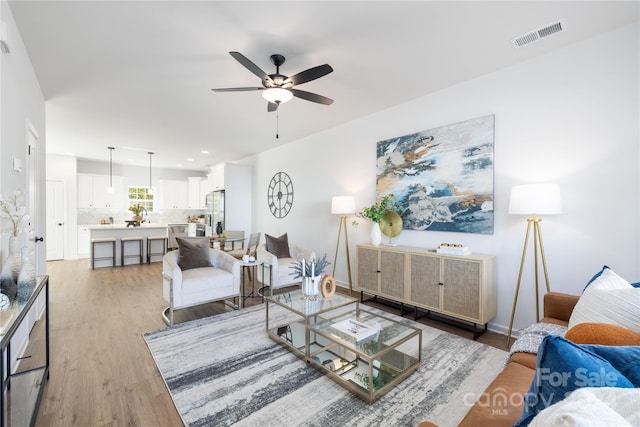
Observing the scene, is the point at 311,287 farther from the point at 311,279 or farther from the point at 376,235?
the point at 376,235

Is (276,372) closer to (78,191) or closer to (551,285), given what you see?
(551,285)

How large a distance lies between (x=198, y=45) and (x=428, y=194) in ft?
9.65


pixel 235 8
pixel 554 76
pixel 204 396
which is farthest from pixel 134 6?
pixel 554 76

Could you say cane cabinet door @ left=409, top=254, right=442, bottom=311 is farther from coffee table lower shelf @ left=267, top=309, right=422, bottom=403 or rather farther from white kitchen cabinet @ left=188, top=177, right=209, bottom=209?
white kitchen cabinet @ left=188, top=177, right=209, bottom=209

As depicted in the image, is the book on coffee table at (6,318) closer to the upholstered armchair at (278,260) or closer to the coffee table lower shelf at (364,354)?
the coffee table lower shelf at (364,354)

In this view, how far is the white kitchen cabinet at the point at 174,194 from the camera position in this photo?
897 cm

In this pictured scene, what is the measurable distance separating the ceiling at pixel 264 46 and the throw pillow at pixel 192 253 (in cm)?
185

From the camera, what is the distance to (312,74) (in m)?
2.33

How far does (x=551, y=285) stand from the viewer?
2.68 m

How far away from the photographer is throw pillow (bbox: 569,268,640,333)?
1388 millimetres

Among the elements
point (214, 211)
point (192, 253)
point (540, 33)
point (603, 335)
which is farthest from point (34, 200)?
point (540, 33)

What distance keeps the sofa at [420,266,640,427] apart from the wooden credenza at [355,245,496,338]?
3.81 feet

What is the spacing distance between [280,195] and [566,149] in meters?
4.87

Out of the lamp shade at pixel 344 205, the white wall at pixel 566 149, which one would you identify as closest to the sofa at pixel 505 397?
the white wall at pixel 566 149
